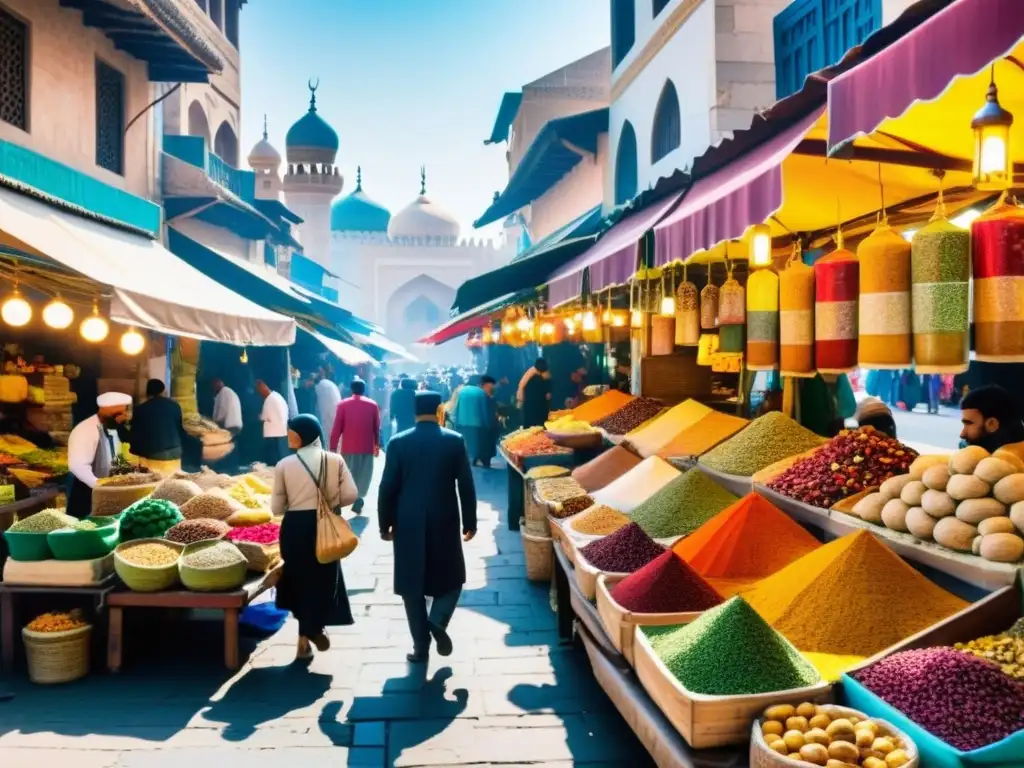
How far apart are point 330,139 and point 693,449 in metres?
24.0

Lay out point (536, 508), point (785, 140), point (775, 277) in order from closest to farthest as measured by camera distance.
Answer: point (785, 140) → point (775, 277) → point (536, 508)

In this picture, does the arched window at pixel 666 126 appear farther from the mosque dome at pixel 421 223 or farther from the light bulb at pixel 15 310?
the mosque dome at pixel 421 223

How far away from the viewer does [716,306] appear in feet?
17.7

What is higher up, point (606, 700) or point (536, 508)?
point (536, 508)

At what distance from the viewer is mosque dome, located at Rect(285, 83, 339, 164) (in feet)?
88.3

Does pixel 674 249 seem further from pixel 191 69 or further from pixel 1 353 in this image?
pixel 191 69

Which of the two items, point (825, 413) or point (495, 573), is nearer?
point (495, 573)

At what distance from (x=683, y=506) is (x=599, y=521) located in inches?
21.4

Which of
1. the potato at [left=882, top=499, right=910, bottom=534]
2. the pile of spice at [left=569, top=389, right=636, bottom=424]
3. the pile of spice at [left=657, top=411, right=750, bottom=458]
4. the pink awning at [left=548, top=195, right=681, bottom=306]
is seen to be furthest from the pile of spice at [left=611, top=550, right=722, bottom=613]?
the pile of spice at [left=569, top=389, right=636, bottom=424]

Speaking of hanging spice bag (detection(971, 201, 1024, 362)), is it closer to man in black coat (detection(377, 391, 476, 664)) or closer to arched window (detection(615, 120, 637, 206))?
man in black coat (detection(377, 391, 476, 664))

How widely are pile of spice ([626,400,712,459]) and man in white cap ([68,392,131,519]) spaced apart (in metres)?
3.71

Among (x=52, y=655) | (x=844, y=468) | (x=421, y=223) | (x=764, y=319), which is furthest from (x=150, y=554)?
(x=421, y=223)

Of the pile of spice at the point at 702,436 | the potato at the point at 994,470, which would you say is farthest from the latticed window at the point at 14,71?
the potato at the point at 994,470

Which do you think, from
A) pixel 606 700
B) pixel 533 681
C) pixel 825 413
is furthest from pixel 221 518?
pixel 825 413
